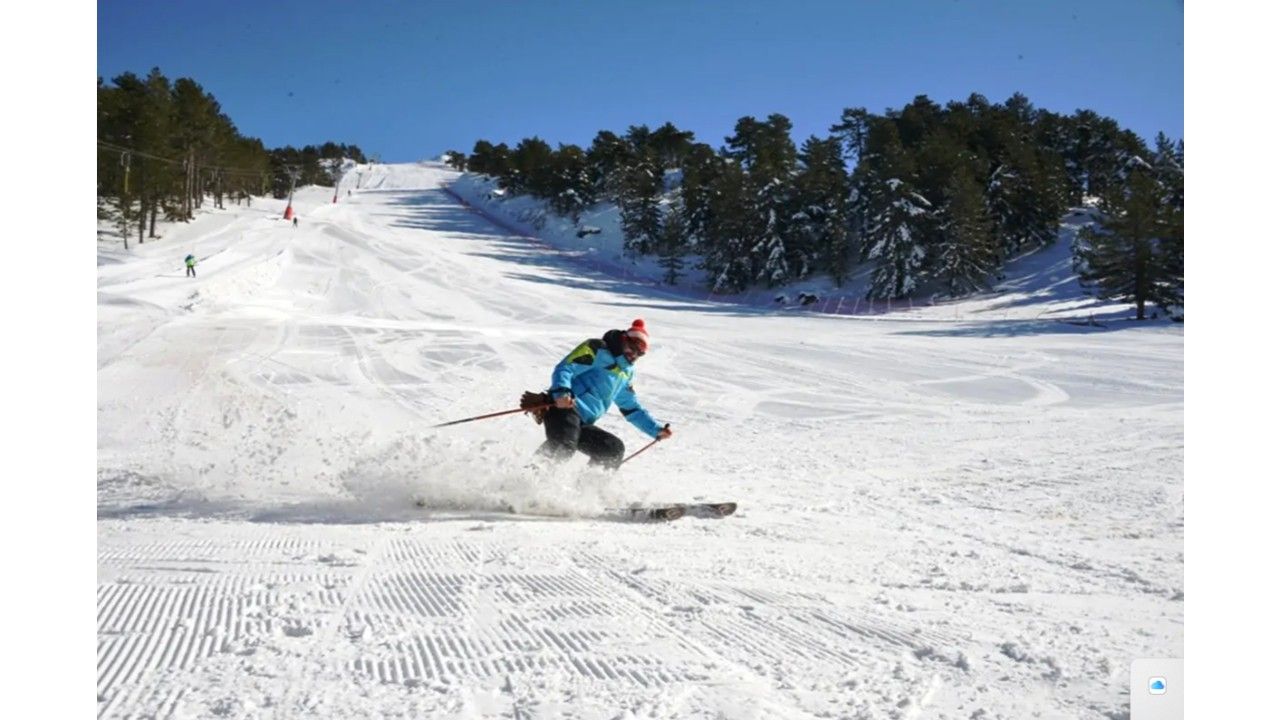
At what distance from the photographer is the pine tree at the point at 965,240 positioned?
8047 mm

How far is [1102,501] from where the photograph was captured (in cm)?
479

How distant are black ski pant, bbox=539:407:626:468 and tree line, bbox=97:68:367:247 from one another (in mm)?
2031

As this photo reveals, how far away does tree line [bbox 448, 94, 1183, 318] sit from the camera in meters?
4.96

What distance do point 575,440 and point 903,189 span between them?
5.87 m

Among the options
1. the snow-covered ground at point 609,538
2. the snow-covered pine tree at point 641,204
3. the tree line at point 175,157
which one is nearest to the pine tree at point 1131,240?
the snow-covered ground at point 609,538

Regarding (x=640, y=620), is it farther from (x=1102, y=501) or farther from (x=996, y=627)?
(x=1102, y=501)

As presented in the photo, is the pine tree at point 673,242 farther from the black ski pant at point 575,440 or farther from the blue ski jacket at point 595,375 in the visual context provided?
the black ski pant at point 575,440

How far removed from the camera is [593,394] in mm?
4629

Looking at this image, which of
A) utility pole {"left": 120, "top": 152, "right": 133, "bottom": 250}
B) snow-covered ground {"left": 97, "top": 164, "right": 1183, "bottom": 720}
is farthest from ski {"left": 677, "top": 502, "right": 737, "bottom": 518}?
utility pole {"left": 120, "top": 152, "right": 133, "bottom": 250}

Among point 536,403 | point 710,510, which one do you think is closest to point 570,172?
point 536,403

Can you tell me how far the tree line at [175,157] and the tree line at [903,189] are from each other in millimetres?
1168

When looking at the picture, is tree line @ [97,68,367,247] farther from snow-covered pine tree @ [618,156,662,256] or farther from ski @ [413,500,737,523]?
snow-covered pine tree @ [618,156,662,256]

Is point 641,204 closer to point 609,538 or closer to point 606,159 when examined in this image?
point 606,159

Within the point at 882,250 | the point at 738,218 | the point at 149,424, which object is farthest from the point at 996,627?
the point at 882,250
